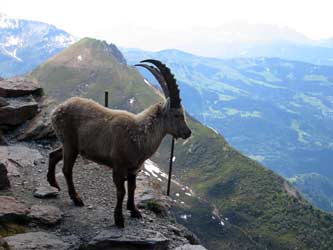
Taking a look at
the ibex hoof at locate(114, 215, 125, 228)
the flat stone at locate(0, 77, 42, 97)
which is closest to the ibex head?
the ibex hoof at locate(114, 215, 125, 228)

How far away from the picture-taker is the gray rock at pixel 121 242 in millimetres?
11039

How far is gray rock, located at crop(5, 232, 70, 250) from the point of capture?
10347 millimetres

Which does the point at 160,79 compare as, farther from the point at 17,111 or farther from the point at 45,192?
the point at 17,111

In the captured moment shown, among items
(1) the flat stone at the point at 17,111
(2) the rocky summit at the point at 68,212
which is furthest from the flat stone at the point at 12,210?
(1) the flat stone at the point at 17,111

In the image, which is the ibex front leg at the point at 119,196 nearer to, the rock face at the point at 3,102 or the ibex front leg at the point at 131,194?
the ibex front leg at the point at 131,194

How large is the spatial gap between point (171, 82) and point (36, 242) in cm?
523

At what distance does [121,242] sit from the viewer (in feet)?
36.6

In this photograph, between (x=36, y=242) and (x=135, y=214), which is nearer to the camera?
(x=36, y=242)

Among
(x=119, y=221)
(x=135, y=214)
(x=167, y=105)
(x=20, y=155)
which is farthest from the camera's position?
(x=20, y=155)

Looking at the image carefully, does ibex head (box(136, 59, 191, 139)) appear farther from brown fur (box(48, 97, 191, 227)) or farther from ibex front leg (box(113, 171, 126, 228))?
ibex front leg (box(113, 171, 126, 228))

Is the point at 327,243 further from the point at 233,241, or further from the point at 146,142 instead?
the point at 146,142

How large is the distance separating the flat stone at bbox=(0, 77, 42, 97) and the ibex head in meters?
10.3

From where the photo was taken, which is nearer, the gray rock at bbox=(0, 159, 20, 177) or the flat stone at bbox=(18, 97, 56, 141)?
the gray rock at bbox=(0, 159, 20, 177)

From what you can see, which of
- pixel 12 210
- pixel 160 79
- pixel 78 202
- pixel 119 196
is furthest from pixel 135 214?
pixel 160 79
